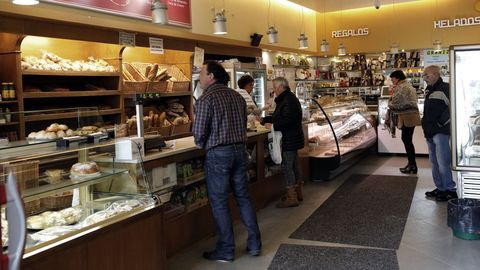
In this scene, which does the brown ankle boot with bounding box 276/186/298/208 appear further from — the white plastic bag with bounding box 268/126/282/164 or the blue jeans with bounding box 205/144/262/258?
the blue jeans with bounding box 205/144/262/258

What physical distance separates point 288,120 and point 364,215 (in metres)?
1.44

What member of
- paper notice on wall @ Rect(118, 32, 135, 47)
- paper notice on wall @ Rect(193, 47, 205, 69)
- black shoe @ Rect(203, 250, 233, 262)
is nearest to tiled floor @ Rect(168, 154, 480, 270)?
black shoe @ Rect(203, 250, 233, 262)

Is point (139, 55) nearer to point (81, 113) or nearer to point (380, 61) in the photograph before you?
point (81, 113)

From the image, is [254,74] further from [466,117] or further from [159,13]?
[466,117]

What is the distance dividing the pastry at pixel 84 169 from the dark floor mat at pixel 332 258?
66.7 inches

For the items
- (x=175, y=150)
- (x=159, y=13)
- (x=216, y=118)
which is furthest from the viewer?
(x=159, y=13)

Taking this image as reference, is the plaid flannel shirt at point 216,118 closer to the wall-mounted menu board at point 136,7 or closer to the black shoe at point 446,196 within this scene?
the wall-mounted menu board at point 136,7

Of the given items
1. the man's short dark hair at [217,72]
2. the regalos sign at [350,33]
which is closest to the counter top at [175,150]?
the man's short dark hair at [217,72]

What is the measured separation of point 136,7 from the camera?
6.21 metres

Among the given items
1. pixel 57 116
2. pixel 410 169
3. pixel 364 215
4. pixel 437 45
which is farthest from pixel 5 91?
A: pixel 437 45

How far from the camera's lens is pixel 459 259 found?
4.12 metres

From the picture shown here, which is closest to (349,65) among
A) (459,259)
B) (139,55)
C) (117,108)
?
(139,55)

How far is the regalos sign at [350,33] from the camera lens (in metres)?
12.7

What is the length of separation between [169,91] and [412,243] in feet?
12.6
